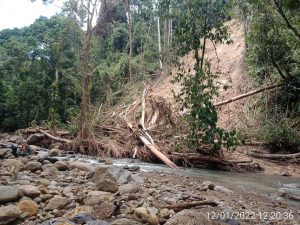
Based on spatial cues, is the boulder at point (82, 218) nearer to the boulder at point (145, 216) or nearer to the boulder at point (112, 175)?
the boulder at point (145, 216)

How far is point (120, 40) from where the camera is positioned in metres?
26.1

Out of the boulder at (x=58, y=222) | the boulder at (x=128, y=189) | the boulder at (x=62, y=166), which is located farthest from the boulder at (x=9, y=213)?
the boulder at (x=62, y=166)

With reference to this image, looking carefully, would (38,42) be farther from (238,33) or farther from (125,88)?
(238,33)

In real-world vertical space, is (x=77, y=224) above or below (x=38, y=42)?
below

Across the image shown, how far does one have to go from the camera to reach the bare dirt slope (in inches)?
481

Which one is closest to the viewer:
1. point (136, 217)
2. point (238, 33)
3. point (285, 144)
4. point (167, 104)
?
point (136, 217)

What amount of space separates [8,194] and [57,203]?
541 mm

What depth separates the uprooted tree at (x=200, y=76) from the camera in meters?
7.87

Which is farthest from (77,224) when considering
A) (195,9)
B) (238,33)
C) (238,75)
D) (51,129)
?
(238,33)

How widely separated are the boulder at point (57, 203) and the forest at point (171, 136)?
0.04 ft

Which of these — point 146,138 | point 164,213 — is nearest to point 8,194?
point 164,213

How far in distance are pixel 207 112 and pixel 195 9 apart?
8.66 feet

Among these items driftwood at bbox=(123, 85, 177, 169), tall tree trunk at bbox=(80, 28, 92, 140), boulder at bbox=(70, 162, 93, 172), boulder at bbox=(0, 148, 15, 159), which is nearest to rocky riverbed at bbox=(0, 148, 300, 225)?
boulder at bbox=(70, 162, 93, 172)

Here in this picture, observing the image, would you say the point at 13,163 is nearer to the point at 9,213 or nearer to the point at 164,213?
the point at 9,213
